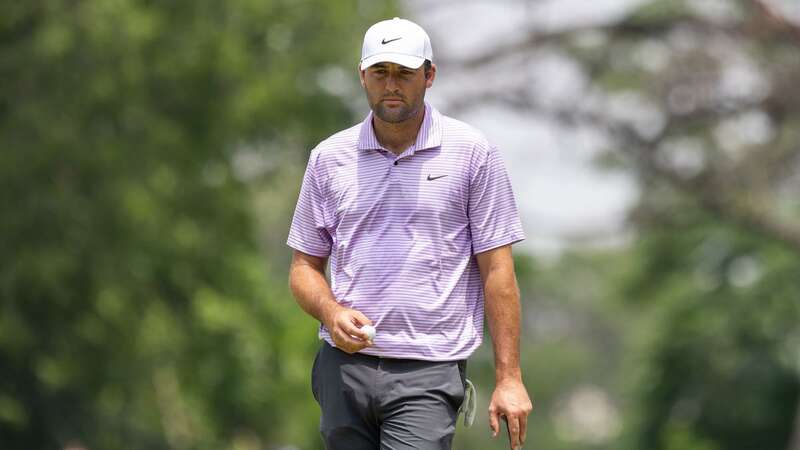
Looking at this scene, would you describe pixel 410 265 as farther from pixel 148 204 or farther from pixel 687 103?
pixel 687 103

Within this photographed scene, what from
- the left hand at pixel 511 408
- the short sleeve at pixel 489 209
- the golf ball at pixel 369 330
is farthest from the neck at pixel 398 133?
the left hand at pixel 511 408

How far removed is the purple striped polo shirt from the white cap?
289 millimetres

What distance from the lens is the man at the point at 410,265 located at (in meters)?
6.31

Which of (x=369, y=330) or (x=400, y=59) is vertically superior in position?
(x=400, y=59)

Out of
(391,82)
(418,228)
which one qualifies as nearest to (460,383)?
(418,228)

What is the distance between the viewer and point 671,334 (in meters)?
39.6

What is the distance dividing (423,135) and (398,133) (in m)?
0.09

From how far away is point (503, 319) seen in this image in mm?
6348

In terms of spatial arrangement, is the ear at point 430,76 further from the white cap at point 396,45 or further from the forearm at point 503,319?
the forearm at point 503,319

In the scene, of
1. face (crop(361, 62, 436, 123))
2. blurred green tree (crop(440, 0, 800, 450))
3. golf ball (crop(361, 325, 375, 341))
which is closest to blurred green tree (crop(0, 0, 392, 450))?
blurred green tree (crop(440, 0, 800, 450))

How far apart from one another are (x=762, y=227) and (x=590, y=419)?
92.1m

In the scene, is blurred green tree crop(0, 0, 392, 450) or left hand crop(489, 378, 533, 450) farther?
blurred green tree crop(0, 0, 392, 450)

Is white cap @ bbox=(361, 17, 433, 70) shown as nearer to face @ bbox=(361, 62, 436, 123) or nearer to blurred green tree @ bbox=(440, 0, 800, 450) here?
face @ bbox=(361, 62, 436, 123)

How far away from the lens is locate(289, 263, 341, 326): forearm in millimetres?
6352
